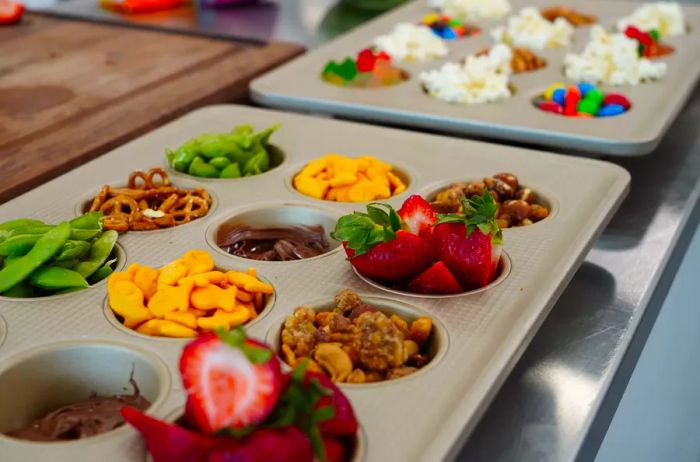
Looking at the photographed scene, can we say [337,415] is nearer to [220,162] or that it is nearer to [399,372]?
[399,372]

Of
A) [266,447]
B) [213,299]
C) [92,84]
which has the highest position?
[266,447]

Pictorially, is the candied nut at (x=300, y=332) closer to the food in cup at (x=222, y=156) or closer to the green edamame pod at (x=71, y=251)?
the green edamame pod at (x=71, y=251)

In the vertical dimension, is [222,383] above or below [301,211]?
above

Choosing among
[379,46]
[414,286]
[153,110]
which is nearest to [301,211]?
[414,286]

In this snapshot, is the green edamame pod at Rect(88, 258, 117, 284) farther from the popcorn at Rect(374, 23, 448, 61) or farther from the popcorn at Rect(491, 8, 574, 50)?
the popcorn at Rect(491, 8, 574, 50)

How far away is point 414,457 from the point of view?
2.99 ft

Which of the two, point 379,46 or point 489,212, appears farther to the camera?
point 379,46

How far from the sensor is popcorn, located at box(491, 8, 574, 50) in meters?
2.30

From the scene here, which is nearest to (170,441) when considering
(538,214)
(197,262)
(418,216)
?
(197,262)

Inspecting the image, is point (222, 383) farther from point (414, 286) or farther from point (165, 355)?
point (414, 286)

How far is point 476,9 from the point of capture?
2.62 meters

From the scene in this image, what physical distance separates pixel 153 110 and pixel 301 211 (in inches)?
22.3

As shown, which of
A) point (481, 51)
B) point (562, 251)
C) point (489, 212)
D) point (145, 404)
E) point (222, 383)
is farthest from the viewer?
point (481, 51)

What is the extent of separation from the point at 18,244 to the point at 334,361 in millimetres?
522
